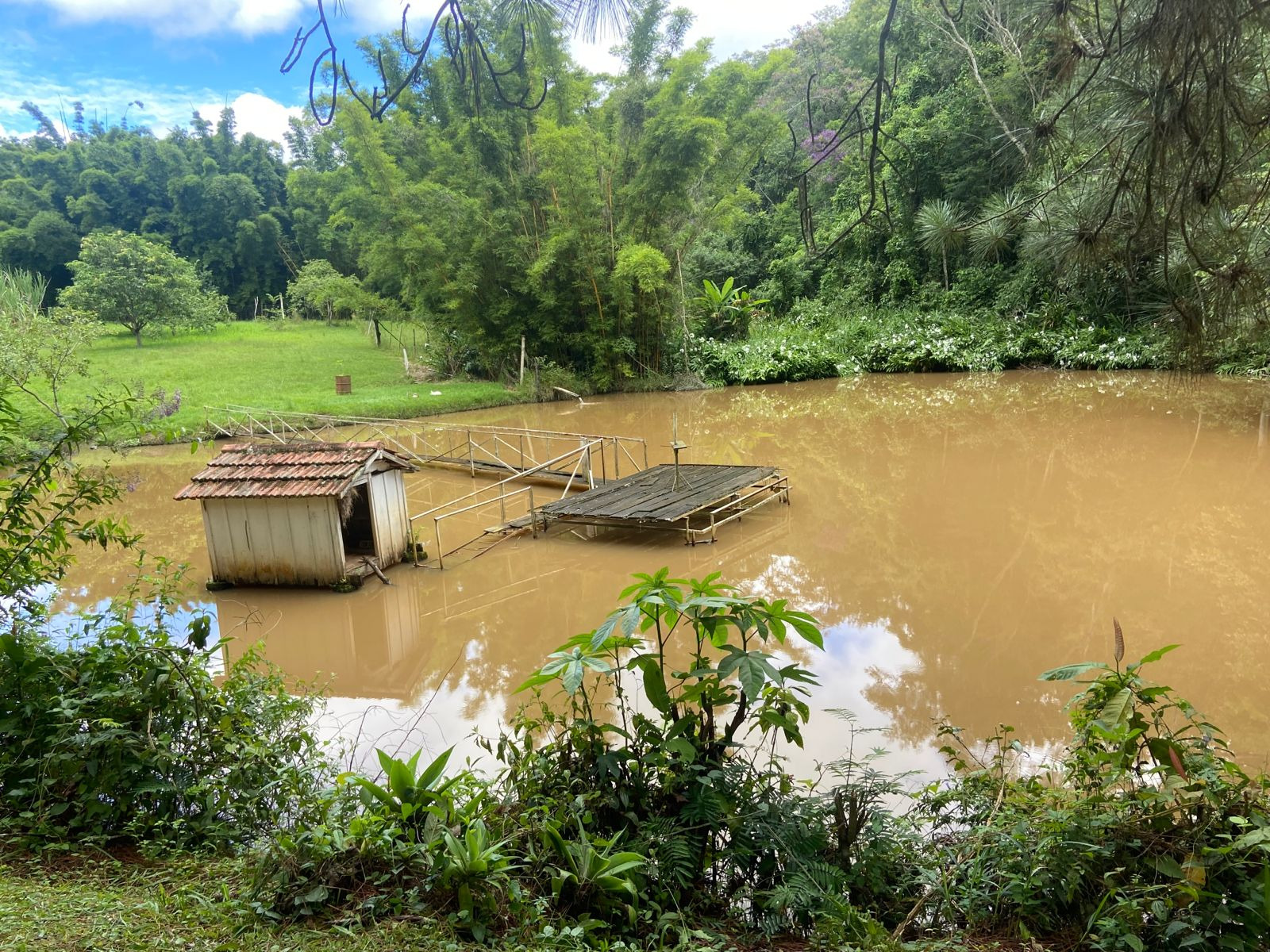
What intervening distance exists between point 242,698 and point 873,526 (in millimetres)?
6643

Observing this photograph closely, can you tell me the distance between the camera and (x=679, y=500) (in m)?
8.49

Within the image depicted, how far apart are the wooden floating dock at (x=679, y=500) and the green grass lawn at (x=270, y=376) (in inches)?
297

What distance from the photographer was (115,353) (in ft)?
68.3

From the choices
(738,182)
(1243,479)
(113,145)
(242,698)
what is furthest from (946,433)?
(113,145)

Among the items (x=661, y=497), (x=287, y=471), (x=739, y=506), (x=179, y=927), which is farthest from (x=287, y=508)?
(x=179, y=927)

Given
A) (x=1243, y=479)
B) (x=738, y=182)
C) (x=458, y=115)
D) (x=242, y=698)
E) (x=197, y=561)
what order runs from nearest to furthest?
1. (x=242, y=698)
2. (x=197, y=561)
3. (x=1243, y=479)
4. (x=458, y=115)
5. (x=738, y=182)

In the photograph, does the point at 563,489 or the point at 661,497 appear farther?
the point at 563,489

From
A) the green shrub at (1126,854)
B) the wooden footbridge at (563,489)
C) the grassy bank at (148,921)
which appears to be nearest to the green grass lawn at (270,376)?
the wooden footbridge at (563,489)

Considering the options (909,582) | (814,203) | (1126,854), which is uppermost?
(814,203)

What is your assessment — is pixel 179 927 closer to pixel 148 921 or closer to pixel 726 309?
pixel 148 921

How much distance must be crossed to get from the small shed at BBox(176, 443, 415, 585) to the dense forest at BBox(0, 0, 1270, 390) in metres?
3.39

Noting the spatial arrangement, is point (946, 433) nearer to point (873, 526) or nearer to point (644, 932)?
point (873, 526)

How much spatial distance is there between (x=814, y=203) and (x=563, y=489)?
47.6 feet

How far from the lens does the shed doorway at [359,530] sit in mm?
7840
